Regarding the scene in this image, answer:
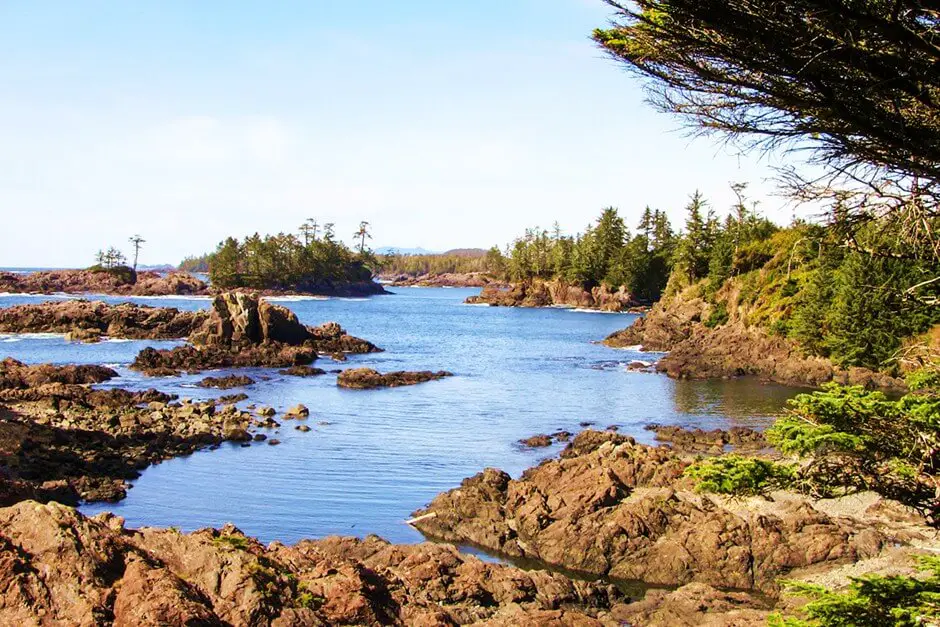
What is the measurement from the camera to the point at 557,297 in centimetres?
12875

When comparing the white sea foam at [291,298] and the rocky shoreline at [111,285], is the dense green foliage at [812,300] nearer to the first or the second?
the white sea foam at [291,298]

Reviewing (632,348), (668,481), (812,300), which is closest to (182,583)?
(668,481)

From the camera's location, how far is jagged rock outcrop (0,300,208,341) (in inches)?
2665

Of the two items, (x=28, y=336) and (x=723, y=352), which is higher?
(x=723, y=352)

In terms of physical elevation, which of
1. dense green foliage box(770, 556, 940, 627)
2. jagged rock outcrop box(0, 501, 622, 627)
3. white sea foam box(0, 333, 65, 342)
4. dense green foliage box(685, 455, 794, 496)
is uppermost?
dense green foliage box(685, 455, 794, 496)

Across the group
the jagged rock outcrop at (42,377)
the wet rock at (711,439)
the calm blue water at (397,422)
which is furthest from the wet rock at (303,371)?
the wet rock at (711,439)

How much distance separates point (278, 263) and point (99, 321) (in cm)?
7035

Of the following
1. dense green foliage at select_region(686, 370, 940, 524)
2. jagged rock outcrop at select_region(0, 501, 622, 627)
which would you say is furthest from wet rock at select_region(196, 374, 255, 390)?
dense green foliage at select_region(686, 370, 940, 524)

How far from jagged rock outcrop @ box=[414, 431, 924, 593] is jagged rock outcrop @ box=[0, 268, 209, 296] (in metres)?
124

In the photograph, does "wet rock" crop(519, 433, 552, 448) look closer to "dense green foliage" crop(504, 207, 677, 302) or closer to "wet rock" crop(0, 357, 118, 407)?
"wet rock" crop(0, 357, 118, 407)

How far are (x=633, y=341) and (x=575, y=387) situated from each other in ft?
84.9

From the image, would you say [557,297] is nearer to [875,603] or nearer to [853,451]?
[853,451]

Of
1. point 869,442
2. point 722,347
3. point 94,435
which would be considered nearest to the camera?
point 869,442

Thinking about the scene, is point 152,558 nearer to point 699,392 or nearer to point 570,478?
point 570,478
